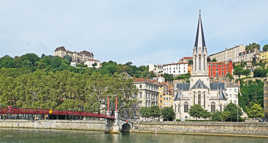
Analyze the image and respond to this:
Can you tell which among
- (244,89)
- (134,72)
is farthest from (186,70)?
(244,89)

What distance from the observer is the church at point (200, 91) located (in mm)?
89625

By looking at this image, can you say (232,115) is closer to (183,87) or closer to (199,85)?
(199,85)

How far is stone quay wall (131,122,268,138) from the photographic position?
185 ft

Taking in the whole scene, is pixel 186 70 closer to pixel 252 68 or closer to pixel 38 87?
pixel 252 68

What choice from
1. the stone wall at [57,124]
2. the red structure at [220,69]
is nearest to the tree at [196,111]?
the stone wall at [57,124]

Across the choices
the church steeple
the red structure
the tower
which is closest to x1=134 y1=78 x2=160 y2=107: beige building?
the tower

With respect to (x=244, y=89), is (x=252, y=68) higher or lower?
higher

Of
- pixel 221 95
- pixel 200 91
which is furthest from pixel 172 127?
pixel 221 95

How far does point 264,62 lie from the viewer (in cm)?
13975

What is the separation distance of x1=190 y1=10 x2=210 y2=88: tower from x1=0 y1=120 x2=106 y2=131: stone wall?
1344 inches

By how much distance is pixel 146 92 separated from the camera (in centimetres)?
9719

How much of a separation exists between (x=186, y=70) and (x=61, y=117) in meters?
90.5

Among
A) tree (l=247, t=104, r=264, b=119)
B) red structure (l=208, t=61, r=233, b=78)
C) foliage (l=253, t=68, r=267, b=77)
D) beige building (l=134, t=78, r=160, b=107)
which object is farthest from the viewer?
red structure (l=208, t=61, r=233, b=78)

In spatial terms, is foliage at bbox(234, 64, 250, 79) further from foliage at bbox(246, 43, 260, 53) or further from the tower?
the tower
